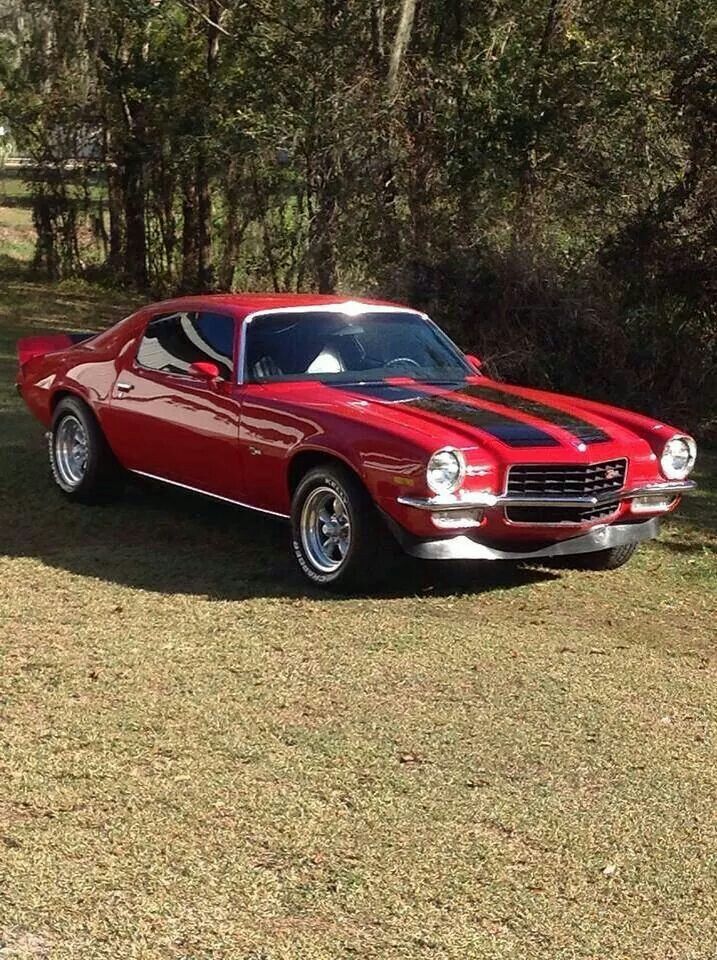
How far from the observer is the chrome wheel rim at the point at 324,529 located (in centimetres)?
678

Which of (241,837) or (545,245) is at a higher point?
(545,245)

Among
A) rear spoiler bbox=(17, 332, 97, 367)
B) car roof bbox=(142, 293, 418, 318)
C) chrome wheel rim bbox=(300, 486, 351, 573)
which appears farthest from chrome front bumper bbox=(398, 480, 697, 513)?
rear spoiler bbox=(17, 332, 97, 367)

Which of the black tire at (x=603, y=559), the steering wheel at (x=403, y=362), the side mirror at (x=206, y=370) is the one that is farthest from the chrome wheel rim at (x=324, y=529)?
the black tire at (x=603, y=559)

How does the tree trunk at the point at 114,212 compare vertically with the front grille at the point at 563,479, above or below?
above

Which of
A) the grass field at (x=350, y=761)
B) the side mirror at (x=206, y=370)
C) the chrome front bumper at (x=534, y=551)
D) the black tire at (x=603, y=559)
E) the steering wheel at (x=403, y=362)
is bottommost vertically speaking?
the grass field at (x=350, y=761)

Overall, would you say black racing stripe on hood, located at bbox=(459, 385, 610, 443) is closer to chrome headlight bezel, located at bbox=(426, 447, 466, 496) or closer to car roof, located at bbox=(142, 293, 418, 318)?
chrome headlight bezel, located at bbox=(426, 447, 466, 496)

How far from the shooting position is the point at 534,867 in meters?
3.94

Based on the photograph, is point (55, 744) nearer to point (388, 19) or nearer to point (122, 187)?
point (388, 19)

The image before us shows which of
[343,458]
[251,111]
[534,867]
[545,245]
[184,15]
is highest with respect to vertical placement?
[184,15]

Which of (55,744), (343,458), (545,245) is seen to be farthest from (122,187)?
(55,744)

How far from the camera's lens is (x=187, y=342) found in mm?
7996

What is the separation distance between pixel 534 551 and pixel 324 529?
1.07 m

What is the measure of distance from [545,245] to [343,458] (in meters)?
8.45

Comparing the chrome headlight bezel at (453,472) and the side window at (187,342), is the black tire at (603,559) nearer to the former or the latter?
the chrome headlight bezel at (453,472)
